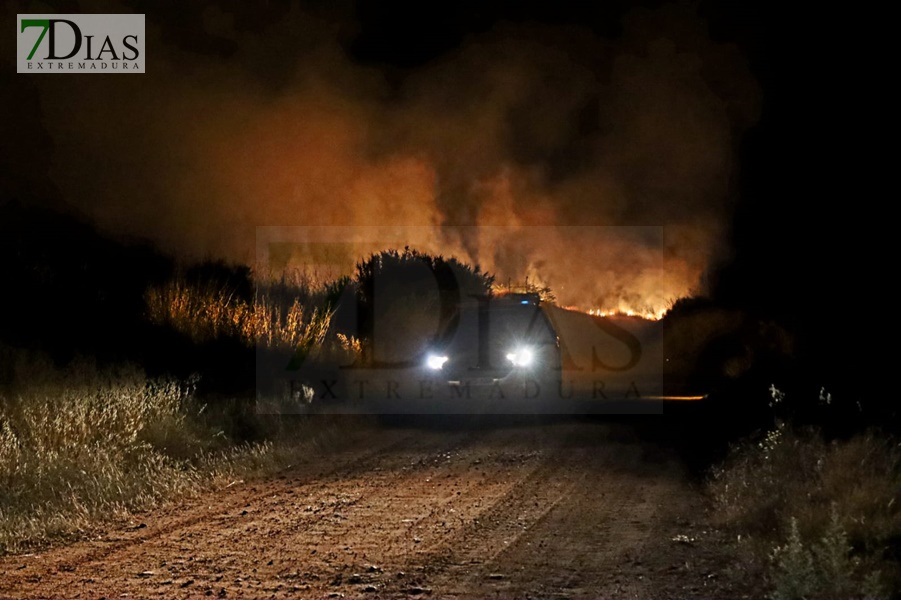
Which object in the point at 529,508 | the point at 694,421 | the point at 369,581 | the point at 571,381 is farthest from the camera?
the point at 571,381

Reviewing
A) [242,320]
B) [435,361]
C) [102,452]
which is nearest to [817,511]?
[102,452]

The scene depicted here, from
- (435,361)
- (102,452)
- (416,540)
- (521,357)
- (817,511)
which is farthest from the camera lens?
(435,361)

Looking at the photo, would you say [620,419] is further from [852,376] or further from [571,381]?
[571,381]

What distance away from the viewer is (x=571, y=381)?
2500 centimetres

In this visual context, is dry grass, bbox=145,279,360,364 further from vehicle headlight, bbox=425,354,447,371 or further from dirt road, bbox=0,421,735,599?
dirt road, bbox=0,421,735,599

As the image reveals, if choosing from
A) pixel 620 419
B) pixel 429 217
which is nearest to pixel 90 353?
pixel 620 419

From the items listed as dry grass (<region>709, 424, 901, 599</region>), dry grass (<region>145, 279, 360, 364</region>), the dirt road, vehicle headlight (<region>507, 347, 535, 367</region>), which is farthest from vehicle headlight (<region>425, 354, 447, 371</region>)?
dry grass (<region>709, 424, 901, 599</region>)

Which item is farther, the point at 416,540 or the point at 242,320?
the point at 242,320

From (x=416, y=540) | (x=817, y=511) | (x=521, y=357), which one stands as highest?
(x=521, y=357)

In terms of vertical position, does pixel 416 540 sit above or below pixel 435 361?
below

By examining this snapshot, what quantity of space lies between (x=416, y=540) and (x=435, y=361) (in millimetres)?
11963

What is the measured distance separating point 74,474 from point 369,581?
177 inches

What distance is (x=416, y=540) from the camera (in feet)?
26.7

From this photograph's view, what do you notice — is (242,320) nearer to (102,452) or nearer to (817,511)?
(102,452)
